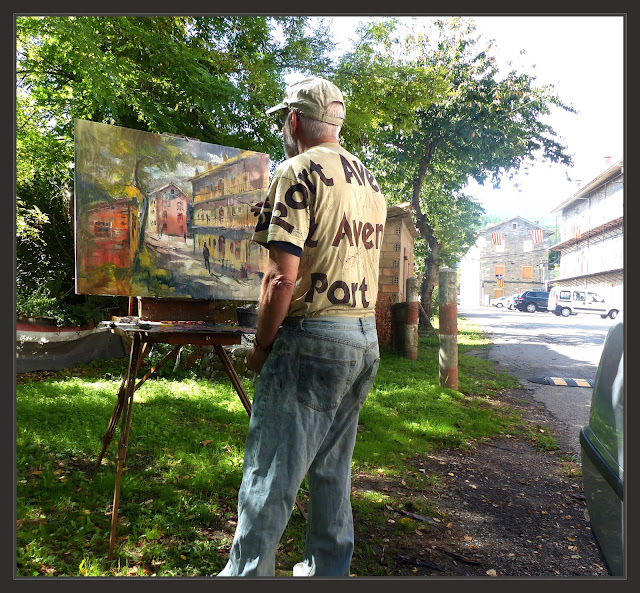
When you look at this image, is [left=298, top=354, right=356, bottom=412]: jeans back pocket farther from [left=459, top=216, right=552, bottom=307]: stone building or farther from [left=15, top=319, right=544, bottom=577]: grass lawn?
[left=459, top=216, right=552, bottom=307]: stone building

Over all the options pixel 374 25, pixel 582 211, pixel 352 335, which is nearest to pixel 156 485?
pixel 352 335

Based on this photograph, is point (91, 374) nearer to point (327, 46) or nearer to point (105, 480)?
point (105, 480)

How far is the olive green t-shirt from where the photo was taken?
1668 mm

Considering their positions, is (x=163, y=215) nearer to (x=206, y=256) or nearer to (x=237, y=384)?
(x=206, y=256)

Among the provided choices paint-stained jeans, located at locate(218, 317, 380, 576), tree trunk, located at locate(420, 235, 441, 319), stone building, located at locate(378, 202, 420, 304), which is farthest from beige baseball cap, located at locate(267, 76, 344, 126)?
tree trunk, located at locate(420, 235, 441, 319)

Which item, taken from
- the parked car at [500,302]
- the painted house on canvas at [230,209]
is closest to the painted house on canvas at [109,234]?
the painted house on canvas at [230,209]

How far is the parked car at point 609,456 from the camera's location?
1.91 m

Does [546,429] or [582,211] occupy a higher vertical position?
[582,211]

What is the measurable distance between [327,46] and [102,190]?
4.60 metres

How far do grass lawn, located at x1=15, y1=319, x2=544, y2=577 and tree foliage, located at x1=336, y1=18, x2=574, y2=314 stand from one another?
3819mm

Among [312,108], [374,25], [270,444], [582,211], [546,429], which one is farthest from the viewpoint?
[374,25]

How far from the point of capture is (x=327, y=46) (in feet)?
22.1

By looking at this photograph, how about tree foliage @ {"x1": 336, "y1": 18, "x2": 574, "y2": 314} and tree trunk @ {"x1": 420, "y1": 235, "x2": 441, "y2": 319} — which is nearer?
tree foliage @ {"x1": 336, "y1": 18, "x2": 574, "y2": 314}

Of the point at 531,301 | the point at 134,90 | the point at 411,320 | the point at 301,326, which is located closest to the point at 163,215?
the point at 301,326
